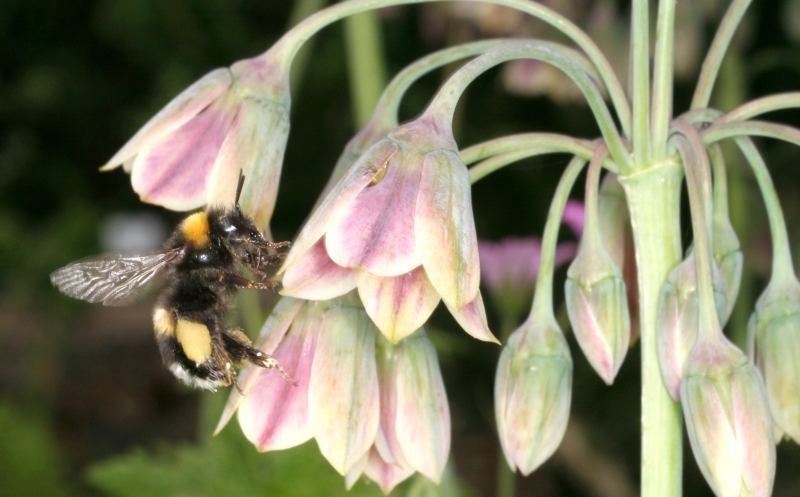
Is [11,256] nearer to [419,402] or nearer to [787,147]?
[787,147]

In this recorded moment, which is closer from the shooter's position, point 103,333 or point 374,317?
point 374,317

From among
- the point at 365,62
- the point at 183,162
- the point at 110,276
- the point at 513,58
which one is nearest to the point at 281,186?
the point at 365,62

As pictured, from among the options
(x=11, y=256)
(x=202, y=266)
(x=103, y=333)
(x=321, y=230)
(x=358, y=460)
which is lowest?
(x=103, y=333)

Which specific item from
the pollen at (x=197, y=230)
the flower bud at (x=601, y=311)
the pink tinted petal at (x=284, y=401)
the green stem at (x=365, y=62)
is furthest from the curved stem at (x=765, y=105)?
the green stem at (x=365, y=62)

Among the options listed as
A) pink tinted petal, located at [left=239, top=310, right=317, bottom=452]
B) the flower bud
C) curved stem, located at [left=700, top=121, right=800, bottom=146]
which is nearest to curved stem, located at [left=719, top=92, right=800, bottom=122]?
curved stem, located at [left=700, top=121, right=800, bottom=146]

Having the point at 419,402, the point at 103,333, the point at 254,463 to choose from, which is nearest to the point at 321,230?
the point at 419,402

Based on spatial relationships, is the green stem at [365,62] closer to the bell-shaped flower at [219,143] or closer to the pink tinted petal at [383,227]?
the bell-shaped flower at [219,143]

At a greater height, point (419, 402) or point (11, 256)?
point (419, 402)
